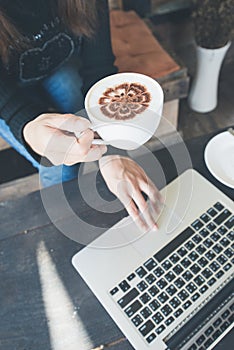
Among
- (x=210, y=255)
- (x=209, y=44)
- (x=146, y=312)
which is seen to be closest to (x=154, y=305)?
(x=146, y=312)

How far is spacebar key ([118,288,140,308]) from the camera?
0.61m

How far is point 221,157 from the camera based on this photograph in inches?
29.7

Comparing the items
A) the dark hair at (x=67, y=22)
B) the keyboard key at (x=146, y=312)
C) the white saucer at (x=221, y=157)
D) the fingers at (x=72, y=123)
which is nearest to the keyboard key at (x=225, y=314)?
the keyboard key at (x=146, y=312)

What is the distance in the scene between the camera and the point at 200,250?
0.65 metres

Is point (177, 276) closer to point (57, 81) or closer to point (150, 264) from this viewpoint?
point (150, 264)

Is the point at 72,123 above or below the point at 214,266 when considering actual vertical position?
above

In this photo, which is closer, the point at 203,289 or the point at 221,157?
the point at 203,289

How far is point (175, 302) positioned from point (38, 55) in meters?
0.59

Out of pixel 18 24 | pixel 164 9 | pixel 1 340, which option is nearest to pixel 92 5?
pixel 18 24

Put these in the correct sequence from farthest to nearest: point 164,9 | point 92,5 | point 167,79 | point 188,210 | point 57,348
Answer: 1. point 164,9
2. point 167,79
3. point 92,5
4. point 188,210
5. point 57,348

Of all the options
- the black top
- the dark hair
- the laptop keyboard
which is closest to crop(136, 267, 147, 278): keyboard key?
the laptop keyboard

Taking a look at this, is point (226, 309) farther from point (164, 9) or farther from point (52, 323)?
point (164, 9)

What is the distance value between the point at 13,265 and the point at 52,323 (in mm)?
124

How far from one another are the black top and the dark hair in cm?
2
